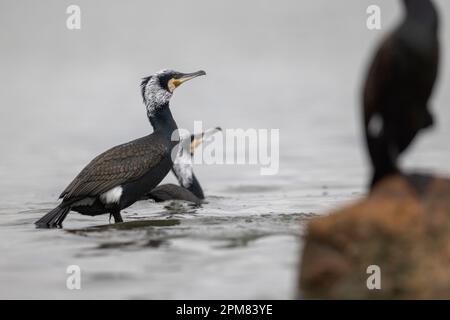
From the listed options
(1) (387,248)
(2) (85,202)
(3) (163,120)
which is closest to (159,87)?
(3) (163,120)

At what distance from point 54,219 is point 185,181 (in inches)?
155

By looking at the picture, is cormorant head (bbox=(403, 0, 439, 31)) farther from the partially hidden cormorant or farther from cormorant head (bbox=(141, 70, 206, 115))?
the partially hidden cormorant

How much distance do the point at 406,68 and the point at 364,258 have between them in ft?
4.28

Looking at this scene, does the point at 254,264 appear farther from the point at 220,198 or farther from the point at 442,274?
the point at 220,198

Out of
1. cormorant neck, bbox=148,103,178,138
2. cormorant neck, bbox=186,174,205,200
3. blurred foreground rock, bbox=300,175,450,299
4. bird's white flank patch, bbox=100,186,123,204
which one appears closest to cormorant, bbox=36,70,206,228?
bird's white flank patch, bbox=100,186,123,204

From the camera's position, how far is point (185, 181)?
48.0ft

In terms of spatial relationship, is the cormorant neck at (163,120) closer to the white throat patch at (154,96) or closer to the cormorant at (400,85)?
the white throat patch at (154,96)

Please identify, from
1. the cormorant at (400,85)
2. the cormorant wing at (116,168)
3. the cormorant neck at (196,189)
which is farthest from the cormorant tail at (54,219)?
the cormorant at (400,85)

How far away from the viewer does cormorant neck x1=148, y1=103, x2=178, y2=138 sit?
11.9 meters

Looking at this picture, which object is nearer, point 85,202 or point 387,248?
point 387,248

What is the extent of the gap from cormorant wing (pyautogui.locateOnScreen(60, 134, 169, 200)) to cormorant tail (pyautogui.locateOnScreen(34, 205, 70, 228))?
137 millimetres

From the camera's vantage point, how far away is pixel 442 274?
6727 millimetres

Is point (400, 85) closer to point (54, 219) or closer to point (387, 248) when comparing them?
point (387, 248)

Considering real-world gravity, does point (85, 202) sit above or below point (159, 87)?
below
